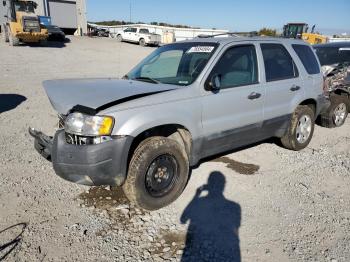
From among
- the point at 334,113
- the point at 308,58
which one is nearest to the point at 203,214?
the point at 308,58

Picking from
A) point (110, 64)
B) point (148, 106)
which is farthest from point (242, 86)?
point (110, 64)

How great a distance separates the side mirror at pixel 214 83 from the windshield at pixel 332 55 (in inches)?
206

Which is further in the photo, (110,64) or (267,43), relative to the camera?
(110,64)

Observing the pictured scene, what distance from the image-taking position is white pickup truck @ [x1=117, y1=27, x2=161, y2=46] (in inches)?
1275

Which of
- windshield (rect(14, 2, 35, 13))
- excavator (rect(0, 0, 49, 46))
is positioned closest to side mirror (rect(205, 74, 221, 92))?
excavator (rect(0, 0, 49, 46))

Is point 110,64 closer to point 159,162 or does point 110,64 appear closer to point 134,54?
point 134,54

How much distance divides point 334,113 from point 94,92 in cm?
570

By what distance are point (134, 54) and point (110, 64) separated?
6406 millimetres

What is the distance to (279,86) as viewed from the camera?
15.9ft

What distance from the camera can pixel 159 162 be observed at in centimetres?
370

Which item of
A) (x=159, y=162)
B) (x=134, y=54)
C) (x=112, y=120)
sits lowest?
(x=134, y=54)

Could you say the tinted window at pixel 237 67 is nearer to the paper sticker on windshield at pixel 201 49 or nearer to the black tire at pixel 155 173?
the paper sticker on windshield at pixel 201 49

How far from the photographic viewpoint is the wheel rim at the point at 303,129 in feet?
18.1

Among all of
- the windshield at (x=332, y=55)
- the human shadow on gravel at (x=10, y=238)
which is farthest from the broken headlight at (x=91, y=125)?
the windshield at (x=332, y=55)
